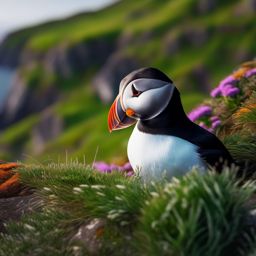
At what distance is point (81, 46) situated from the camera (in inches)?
5940

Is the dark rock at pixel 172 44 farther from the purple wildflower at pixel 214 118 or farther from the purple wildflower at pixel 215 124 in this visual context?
the purple wildflower at pixel 215 124

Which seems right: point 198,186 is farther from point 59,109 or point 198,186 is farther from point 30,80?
point 30,80

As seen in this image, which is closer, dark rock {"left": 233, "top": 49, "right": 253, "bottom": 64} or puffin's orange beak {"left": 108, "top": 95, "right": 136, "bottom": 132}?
puffin's orange beak {"left": 108, "top": 95, "right": 136, "bottom": 132}

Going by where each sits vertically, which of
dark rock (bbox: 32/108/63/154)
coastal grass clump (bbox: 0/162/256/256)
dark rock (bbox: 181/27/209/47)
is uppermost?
coastal grass clump (bbox: 0/162/256/256)

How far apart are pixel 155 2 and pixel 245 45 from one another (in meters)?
62.5


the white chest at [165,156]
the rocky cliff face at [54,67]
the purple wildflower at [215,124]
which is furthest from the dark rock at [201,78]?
the white chest at [165,156]

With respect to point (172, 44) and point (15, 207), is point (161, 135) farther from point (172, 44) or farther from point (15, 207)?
point (172, 44)

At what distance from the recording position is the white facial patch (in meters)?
9.49

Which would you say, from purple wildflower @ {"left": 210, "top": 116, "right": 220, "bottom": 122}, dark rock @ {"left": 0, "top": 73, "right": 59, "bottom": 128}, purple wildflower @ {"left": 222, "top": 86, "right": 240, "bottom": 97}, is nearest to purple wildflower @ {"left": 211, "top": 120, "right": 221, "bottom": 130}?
purple wildflower @ {"left": 210, "top": 116, "right": 220, "bottom": 122}

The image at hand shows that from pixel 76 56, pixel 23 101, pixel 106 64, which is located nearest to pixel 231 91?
pixel 106 64

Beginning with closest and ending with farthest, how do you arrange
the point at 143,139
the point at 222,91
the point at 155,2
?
1. the point at 143,139
2. the point at 222,91
3. the point at 155,2

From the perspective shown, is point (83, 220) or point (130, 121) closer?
point (83, 220)

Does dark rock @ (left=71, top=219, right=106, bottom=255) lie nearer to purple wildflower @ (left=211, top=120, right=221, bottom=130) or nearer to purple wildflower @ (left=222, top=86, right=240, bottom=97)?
purple wildflower @ (left=211, top=120, right=221, bottom=130)

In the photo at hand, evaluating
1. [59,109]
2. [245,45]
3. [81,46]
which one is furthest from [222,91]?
[81,46]
